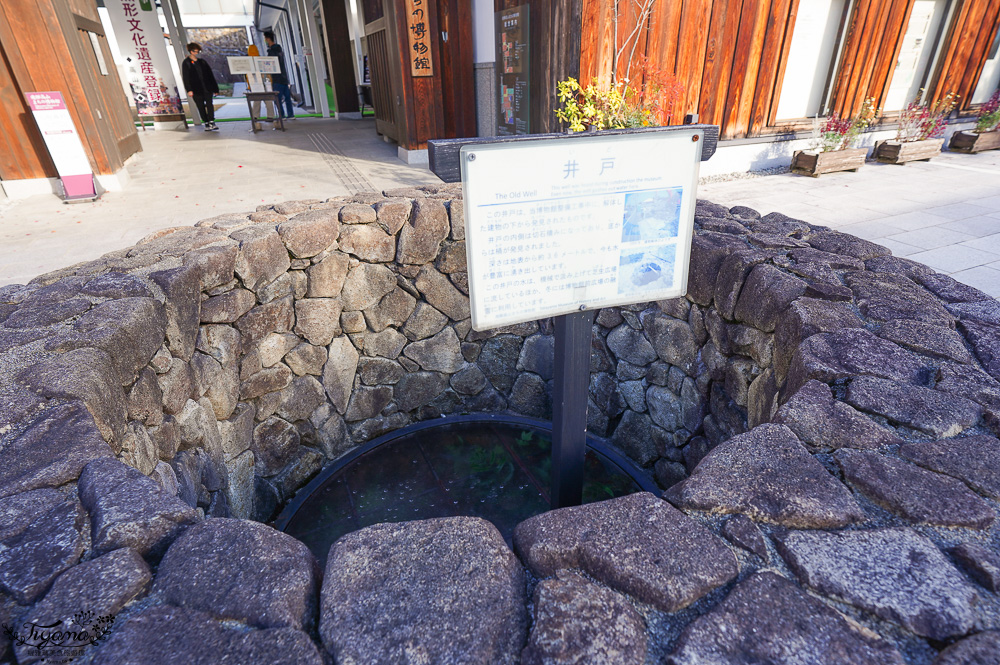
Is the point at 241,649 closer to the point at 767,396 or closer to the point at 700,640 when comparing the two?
the point at 700,640

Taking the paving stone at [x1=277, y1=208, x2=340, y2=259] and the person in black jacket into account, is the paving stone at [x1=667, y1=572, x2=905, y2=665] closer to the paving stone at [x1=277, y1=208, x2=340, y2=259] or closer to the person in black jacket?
the paving stone at [x1=277, y1=208, x2=340, y2=259]

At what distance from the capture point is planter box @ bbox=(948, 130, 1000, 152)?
8.41 metres

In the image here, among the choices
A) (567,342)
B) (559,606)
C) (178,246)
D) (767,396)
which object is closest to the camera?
(559,606)

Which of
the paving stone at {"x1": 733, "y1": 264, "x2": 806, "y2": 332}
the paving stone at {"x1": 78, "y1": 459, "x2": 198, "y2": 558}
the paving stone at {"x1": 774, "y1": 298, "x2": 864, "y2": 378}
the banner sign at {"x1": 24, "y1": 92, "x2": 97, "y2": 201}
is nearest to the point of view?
the paving stone at {"x1": 78, "y1": 459, "x2": 198, "y2": 558}

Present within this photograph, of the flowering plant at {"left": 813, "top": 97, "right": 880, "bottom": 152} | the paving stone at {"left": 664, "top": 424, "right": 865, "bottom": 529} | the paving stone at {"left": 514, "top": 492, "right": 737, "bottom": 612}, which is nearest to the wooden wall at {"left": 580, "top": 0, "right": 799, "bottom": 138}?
the flowering plant at {"left": 813, "top": 97, "right": 880, "bottom": 152}

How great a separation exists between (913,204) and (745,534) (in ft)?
21.2

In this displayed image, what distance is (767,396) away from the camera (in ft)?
7.90

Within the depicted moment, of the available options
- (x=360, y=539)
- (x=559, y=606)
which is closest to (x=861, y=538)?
(x=559, y=606)

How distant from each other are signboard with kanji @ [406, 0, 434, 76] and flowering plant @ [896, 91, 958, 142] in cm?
709

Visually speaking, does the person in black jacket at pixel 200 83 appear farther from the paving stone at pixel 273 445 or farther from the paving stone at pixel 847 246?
the paving stone at pixel 847 246

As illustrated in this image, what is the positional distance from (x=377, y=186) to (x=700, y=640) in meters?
5.91

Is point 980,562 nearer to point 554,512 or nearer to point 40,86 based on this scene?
point 554,512

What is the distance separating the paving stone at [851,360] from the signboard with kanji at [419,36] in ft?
21.2

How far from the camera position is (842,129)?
7184 mm
